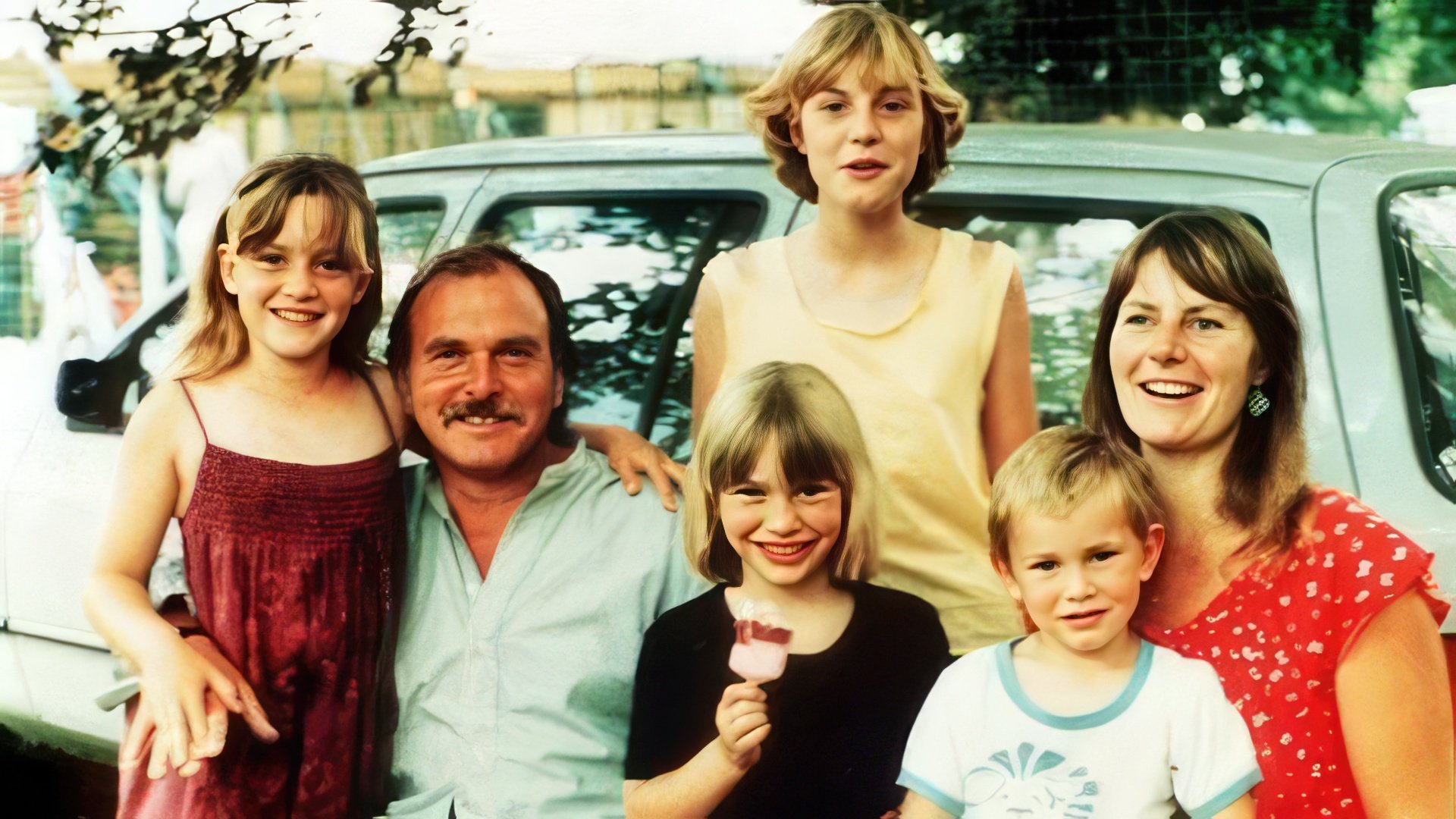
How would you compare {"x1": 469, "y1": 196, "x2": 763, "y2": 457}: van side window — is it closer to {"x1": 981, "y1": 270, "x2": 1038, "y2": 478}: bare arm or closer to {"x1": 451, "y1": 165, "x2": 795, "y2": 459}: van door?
{"x1": 451, "y1": 165, "x2": 795, "y2": 459}: van door

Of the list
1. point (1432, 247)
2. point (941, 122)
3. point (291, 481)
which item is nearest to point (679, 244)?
point (941, 122)

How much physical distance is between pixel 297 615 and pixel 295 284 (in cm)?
66

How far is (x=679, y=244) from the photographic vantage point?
299 centimetres

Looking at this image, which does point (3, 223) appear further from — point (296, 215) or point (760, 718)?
point (760, 718)

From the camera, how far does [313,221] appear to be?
2.85 m

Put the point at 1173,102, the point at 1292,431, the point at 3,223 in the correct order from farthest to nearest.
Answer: the point at 3,223, the point at 1173,102, the point at 1292,431

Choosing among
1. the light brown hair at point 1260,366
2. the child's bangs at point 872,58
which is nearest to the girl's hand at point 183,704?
the child's bangs at point 872,58

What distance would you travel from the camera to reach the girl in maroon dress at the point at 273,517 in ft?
9.20

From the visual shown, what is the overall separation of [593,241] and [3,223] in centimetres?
140

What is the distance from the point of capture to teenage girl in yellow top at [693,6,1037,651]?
2.74 m

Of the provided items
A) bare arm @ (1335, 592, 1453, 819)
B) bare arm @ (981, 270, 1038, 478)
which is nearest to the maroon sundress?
bare arm @ (981, 270, 1038, 478)

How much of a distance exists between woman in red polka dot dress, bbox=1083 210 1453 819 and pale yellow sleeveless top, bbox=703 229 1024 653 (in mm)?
237

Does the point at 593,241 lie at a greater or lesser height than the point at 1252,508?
greater

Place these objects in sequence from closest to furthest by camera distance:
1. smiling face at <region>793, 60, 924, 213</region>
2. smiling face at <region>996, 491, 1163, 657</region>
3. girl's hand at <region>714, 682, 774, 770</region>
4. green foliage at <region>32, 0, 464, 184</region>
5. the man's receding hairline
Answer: smiling face at <region>996, 491, 1163, 657</region>, girl's hand at <region>714, 682, 774, 770</region>, smiling face at <region>793, 60, 924, 213</region>, the man's receding hairline, green foliage at <region>32, 0, 464, 184</region>
